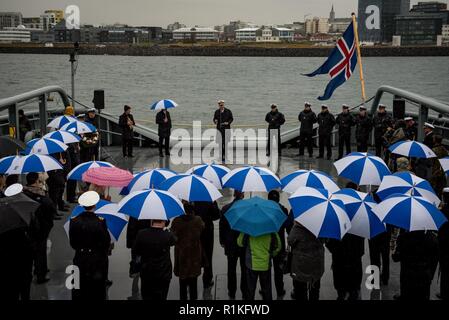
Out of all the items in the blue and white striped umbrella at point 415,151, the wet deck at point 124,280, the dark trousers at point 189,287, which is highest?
the blue and white striped umbrella at point 415,151

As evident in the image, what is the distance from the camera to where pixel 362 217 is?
688cm

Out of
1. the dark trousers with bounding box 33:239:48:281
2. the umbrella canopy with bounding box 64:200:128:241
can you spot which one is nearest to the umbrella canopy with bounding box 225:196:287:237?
the umbrella canopy with bounding box 64:200:128:241

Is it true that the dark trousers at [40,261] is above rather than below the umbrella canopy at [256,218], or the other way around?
below

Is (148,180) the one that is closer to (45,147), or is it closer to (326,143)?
(45,147)

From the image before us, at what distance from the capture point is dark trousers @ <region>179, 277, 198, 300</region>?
7.37 metres

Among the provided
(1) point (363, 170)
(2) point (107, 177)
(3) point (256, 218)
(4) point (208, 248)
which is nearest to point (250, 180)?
(4) point (208, 248)

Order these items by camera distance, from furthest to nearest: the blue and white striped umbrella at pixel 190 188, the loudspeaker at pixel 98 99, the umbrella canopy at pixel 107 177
→ the loudspeaker at pixel 98 99 < the umbrella canopy at pixel 107 177 < the blue and white striped umbrella at pixel 190 188

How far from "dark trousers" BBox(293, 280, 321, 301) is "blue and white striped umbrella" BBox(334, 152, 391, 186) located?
1.98 m

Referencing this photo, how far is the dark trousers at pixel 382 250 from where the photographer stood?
8.02 meters

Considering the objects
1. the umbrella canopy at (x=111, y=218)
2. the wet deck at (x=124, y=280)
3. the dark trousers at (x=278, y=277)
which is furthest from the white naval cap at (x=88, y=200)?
the dark trousers at (x=278, y=277)

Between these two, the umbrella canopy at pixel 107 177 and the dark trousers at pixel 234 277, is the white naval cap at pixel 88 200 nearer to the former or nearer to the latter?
the umbrella canopy at pixel 107 177

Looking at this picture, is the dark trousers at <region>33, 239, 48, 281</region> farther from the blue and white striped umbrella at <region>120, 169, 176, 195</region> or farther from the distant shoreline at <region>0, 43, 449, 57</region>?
the distant shoreline at <region>0, 43, 449, 57</region>

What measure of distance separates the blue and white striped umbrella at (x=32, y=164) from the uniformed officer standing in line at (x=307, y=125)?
31.3ft
